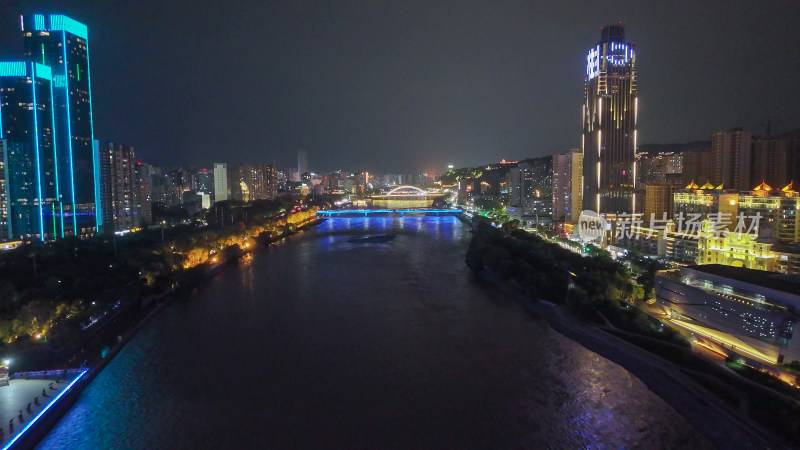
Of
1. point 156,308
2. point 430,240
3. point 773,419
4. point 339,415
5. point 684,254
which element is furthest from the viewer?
point 430,240

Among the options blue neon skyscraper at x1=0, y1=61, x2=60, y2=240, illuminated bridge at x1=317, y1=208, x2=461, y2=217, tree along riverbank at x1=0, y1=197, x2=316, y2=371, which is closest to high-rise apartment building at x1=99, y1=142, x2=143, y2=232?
blue neon skyscraper at x1=0, y1=61, x2=60, y2=240

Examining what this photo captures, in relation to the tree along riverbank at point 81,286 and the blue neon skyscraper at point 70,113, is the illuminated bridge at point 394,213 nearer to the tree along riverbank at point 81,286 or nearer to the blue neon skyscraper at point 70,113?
the blue neon skyscraper at point 70,113

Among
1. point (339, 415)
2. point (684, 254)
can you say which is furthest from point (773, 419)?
point (684, 254)

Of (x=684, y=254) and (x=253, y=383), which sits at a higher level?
(x=684, y=254)

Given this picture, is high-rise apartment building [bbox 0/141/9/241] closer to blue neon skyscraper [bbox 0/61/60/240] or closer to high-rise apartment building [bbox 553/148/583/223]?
blue neon skyscraper [bbox 0/61/60/240]

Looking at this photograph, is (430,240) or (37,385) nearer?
(37,385)

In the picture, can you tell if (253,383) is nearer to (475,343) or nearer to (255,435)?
(255,435)

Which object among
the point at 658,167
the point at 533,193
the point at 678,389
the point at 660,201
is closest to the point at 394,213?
the point at 533,193
